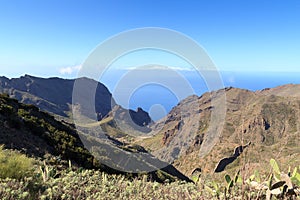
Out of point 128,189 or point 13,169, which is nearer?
point 128,189

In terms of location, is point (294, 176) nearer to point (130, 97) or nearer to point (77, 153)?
point (130, 97)

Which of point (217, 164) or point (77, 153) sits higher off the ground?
point (77, 153)

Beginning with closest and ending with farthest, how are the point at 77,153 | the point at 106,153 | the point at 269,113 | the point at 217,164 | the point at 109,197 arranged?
the point at 109,197 → the point at 77,153 → the point at 106,153 → the point at 217,164 → the point at 269,113

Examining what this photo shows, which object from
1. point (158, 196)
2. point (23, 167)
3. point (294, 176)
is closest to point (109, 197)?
point (158, 196)

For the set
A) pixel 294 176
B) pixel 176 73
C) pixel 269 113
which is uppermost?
pixel 176 73

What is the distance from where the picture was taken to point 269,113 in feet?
375

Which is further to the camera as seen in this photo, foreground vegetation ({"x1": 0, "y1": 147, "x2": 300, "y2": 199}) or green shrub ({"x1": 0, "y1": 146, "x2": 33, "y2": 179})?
green shrub ({"x1": 0, "y1": 146, "x2": 33, "y2": 179})

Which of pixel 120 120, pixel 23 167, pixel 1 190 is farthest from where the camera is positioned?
pixel 120 120

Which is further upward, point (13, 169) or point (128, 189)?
point (13, 169)

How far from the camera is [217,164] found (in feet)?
287

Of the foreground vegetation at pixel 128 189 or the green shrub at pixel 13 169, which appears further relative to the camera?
the green shrub at pixel 13 169

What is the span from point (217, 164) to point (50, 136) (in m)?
78.1

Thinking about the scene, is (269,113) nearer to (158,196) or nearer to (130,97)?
(130,97)

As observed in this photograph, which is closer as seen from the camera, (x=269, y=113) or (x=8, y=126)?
(x=8, y=126)
